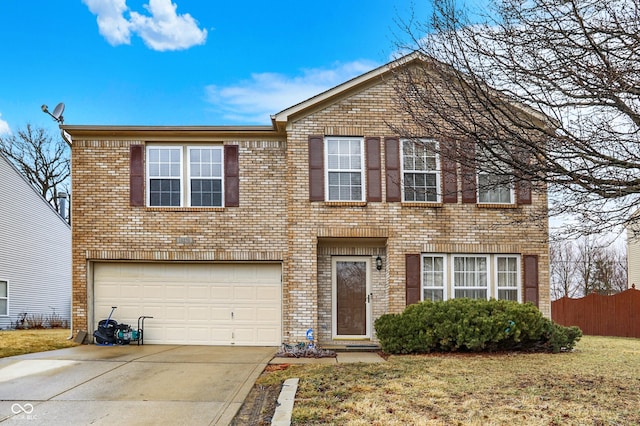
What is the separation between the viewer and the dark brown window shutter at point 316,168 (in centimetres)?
1344

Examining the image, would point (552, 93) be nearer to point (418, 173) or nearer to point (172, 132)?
point (418, 173)

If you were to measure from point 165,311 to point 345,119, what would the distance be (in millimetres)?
6409

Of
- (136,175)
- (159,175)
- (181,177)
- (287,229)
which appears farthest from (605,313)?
(136,175)

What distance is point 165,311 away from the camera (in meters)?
14.2

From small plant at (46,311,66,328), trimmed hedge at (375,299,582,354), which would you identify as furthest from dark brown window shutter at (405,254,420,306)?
small plant at (46,311,66,328)

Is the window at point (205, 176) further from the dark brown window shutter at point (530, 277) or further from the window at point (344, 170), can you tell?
the dark brown window shutter at point (530, 277)

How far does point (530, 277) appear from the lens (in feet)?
45.2

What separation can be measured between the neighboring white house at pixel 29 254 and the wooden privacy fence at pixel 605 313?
68.9ft

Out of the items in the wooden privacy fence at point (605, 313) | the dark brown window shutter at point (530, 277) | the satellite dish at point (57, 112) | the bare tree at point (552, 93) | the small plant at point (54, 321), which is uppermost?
the satellite dish at point (57, 112)

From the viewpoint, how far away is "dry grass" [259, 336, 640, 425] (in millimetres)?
6281

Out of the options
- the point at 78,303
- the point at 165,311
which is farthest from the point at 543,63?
the point at 78,303

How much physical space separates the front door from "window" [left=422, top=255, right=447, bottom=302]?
1346mm

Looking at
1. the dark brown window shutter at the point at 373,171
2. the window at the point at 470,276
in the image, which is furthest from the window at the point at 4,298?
the window at the point at 470,276

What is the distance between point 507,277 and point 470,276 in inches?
35.9
